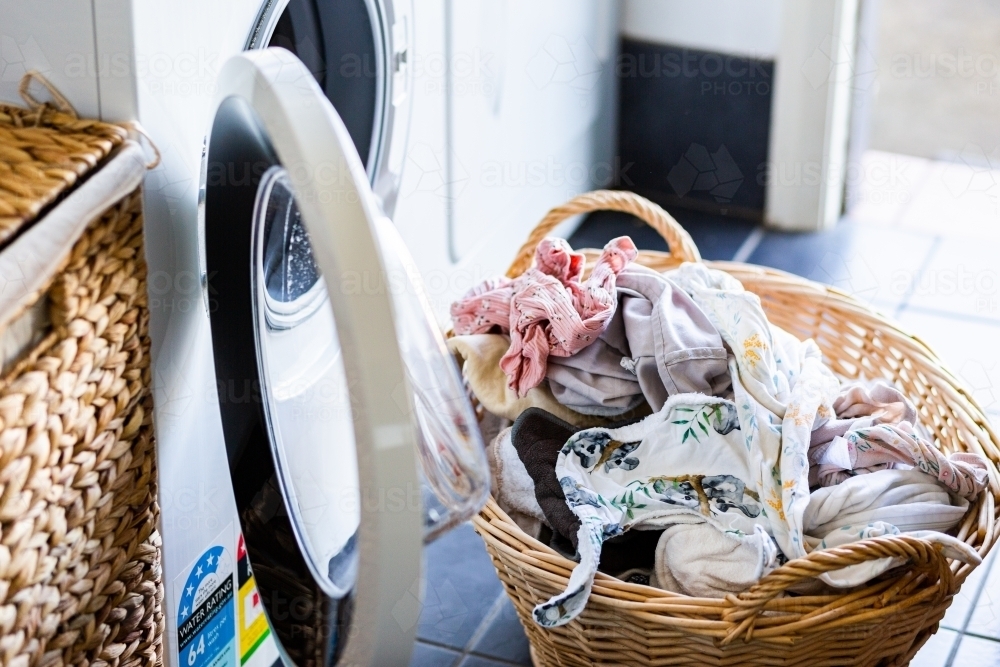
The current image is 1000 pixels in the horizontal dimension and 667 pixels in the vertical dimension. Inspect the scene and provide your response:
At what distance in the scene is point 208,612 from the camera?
3.42 feet

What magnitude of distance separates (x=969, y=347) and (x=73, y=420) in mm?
1412

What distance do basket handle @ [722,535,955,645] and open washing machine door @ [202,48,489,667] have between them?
285 mm

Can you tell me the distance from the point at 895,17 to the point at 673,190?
1126 mm

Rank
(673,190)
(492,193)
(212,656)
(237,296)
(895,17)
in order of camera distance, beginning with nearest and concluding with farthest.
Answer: (237,296) < (212,656) < (492,193) < (673,190) < (895,17)

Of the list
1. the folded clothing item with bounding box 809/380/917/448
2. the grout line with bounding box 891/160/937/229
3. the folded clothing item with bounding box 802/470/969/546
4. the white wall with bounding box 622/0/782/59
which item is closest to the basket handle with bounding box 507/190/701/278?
the folded clothing item with bounding box 809/380/917/448

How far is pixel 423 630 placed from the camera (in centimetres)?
131

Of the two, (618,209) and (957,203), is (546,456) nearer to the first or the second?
(618,209)

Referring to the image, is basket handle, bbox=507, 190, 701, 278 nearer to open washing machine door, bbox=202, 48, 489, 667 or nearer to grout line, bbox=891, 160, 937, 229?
open washing machine door, bbox=202, 48, 489, 667

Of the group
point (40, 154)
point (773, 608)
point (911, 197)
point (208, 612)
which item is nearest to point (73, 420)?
point (40, 154)

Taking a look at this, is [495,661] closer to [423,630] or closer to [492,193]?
[423,630]

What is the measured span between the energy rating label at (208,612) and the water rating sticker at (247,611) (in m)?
0.01

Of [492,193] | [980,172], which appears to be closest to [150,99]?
[492,193]

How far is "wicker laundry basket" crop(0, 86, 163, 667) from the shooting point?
725mm

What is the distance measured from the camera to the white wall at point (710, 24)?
1922 millimetres
